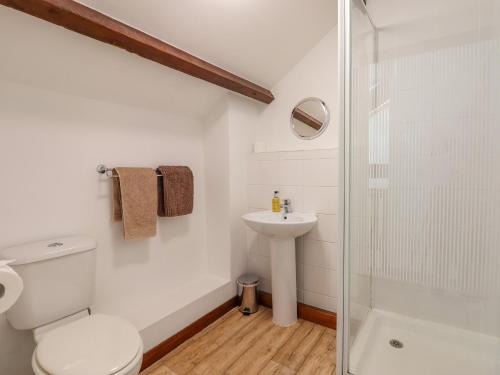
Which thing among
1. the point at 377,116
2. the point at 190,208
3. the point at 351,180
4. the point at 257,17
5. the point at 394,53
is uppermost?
the point at 257,17

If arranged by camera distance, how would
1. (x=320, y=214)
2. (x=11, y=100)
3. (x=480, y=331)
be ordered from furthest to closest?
(x=320, y=214)
(x=11, y=100)
(x=480, y=331)

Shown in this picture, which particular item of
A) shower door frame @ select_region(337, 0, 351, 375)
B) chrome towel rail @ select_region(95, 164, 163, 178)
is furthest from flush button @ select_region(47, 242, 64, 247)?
shower door frame @ select_region(337, 0, 351, 375)

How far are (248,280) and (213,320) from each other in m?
0.41

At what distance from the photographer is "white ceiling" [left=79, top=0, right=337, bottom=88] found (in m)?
1.42

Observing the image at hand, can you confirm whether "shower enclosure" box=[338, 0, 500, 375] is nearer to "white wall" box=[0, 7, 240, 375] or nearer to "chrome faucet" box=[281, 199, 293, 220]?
"chrome faucet" box=[281, 199, 293, 220]

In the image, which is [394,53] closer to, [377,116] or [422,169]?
[377,116]

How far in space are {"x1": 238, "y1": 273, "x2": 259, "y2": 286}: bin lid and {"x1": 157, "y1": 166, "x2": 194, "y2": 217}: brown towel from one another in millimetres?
727

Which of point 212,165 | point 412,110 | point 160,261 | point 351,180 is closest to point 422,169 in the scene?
point 412,110

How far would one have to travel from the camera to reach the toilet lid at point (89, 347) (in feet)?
3.31

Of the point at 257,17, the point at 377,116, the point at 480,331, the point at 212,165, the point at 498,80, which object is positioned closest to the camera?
the point at 498,80

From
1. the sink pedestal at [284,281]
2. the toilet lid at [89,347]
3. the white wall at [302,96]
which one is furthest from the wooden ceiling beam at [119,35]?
the toilet lid at [89,347]

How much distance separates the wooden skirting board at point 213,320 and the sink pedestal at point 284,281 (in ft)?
0.43

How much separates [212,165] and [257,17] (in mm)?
1144

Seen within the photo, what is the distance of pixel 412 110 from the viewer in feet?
4.70
